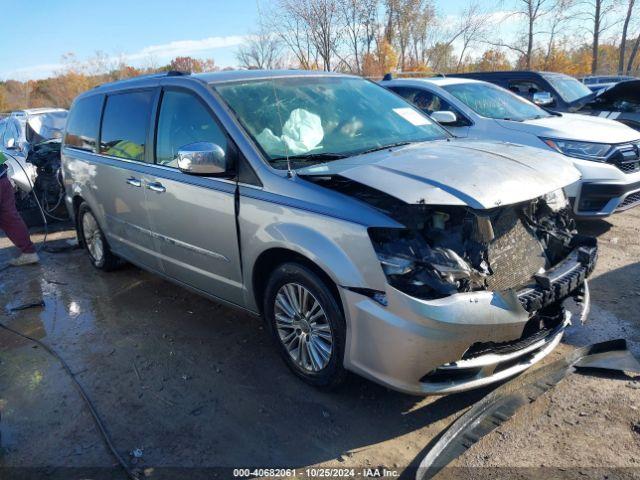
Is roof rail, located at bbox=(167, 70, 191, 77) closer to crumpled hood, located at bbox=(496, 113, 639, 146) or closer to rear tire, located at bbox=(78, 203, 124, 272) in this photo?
rear tire, located at bbox=(78, 203, 124, 272)

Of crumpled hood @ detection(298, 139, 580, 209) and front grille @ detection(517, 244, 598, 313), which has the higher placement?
crumpled hood @ detection(298, 139, 580, 209)

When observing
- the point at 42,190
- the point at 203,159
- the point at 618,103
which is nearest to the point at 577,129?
A: the point at 618,103

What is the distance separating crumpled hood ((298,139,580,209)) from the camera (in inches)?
101

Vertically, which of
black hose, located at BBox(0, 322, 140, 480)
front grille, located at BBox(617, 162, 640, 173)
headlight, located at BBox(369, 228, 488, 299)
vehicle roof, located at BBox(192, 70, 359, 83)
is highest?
vehicle roof, located at BBox(192, 70, 359, 83)

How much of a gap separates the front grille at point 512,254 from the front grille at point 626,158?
3.05m

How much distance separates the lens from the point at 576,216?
17.6 ft

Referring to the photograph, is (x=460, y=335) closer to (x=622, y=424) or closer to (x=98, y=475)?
(x=622, y=424)

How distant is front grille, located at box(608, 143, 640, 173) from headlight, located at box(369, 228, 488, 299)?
3.80 m

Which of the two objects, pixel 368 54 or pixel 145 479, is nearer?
pixel 145 479

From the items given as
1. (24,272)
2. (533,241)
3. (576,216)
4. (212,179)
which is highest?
(212,179)

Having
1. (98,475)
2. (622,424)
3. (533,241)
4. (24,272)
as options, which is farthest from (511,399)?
(24,272)

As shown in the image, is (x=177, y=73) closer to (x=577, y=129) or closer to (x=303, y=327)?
(x=303, y=327)

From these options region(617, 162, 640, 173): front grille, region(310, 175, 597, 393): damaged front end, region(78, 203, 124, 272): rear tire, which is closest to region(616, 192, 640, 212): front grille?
region(617, 162, 640, 173): front grille

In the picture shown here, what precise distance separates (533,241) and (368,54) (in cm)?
2850
